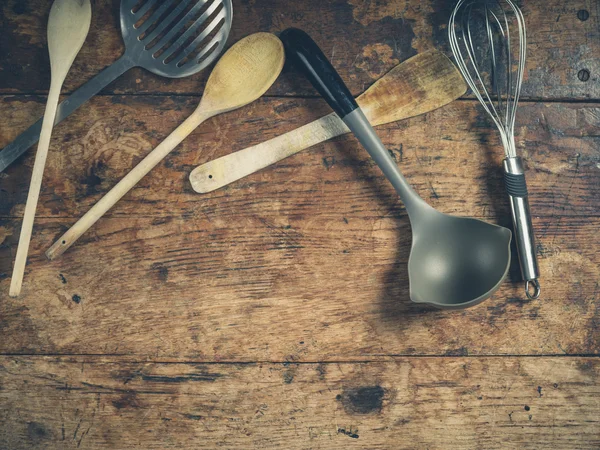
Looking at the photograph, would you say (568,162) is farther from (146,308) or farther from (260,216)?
(146,308)

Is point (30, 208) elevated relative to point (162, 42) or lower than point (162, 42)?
lower

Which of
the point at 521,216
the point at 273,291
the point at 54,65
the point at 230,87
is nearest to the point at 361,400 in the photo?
the point at 273,291

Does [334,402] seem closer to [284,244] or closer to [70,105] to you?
[284,244]

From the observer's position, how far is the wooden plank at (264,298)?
1.91ft

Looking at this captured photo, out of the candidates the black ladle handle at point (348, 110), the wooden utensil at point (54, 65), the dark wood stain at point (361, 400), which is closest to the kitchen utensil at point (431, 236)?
the black ladle handle at point (348, 110)

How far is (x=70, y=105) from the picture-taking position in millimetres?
580

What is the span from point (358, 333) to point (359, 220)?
0.41 feet

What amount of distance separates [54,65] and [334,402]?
1.55 feet

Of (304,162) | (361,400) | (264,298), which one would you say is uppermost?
(304,162)

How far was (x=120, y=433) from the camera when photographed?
1.90ft

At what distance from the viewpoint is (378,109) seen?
1.94 ft

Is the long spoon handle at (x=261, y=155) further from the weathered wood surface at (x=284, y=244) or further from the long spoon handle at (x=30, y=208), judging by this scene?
the long spoon handle at (x=30, y=208)

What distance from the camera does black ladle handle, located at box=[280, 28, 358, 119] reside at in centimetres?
56

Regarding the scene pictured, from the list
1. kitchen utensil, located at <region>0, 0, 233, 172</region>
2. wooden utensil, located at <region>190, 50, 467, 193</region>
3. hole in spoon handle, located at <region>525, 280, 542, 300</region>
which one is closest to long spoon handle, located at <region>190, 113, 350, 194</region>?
wooden utensil, located at <region>190, 50, 467, 193</region>
